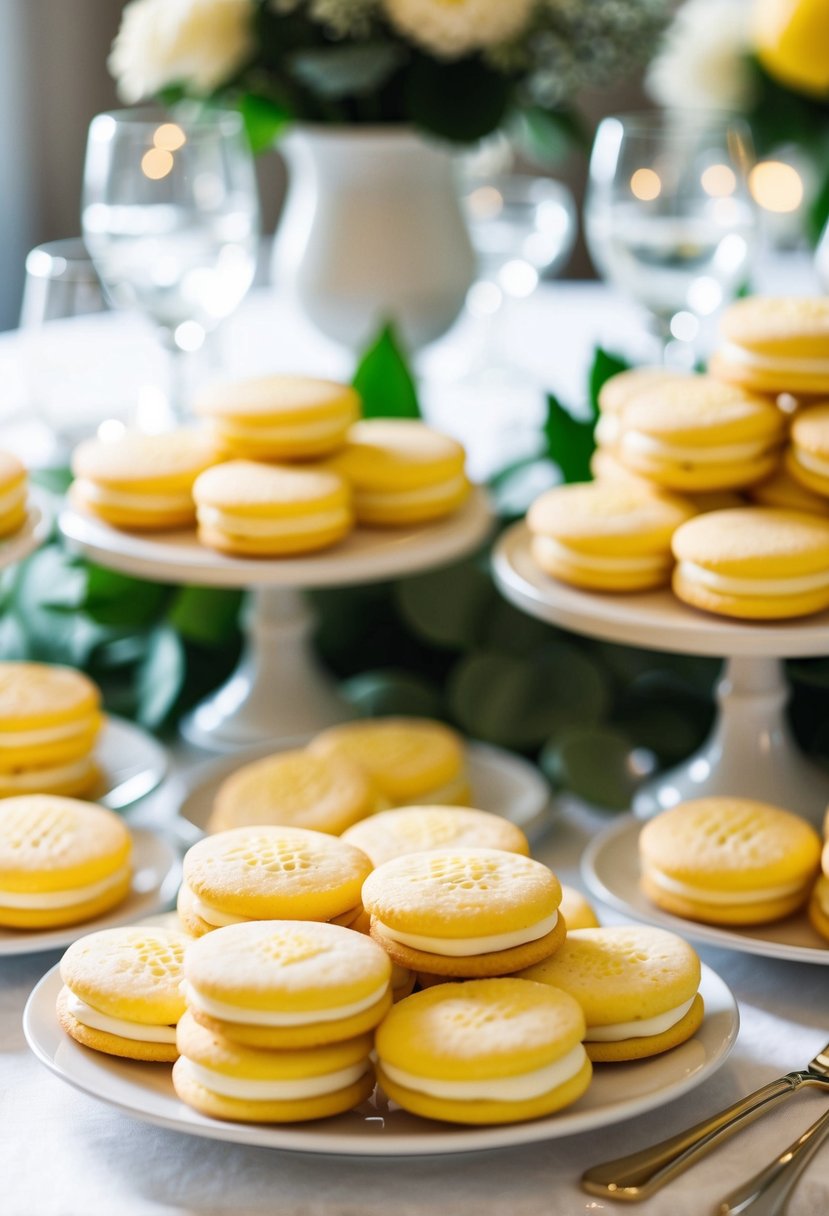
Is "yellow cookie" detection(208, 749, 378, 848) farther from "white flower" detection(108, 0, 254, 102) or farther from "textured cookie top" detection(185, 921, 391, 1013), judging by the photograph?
"white flower" detection(108, 0, 254, 102)

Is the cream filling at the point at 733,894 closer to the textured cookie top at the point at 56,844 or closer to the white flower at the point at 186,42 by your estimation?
the textured cookie top at the point at 56,844

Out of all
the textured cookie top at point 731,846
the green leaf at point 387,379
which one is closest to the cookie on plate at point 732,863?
the textured cookie top at point 731,846

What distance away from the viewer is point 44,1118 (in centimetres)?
73

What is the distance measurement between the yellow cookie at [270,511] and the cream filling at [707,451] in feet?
0.68

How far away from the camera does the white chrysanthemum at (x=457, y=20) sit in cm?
127

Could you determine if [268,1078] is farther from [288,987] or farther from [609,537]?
[609,537]

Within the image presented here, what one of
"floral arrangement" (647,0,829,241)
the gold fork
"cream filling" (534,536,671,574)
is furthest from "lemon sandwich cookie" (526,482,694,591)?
"floral arrangement" (647,0,829,241)

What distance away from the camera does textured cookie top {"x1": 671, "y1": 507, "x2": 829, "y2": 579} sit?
88 centimetres

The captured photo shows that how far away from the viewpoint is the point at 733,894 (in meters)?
0.84

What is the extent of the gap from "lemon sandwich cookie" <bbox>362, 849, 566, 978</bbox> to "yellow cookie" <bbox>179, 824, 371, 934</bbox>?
0.8 inches

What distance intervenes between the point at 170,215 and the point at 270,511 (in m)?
0.38

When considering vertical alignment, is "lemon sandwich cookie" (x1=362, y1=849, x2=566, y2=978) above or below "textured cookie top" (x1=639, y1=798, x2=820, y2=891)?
above

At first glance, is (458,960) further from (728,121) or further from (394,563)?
(728,121)

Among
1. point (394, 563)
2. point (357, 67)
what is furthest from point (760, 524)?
point (357, 67)
